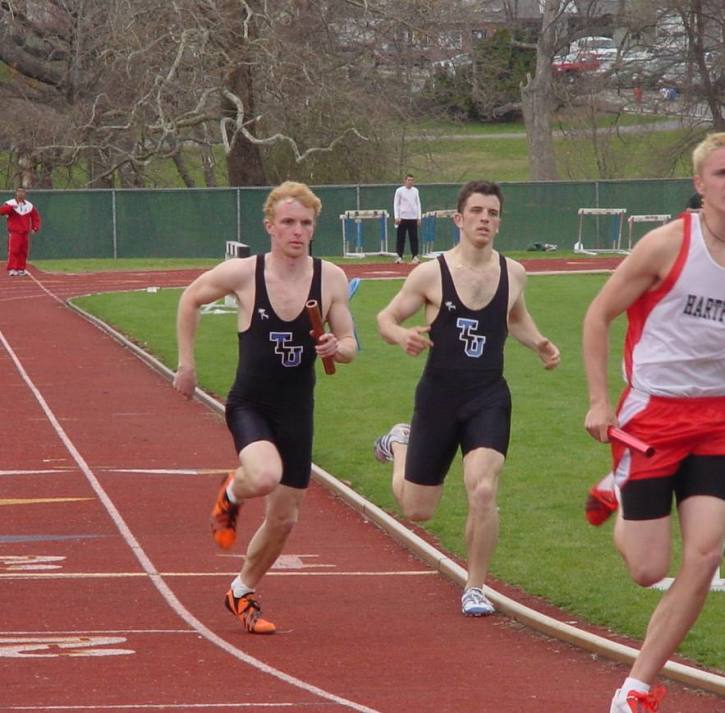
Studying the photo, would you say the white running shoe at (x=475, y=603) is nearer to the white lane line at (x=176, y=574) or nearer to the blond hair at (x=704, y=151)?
the white lane line at (x=176, y=574)

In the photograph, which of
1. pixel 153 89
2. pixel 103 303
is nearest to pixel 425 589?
pixel 103 303

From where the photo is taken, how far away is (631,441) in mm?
6035

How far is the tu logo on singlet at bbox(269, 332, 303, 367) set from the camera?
8102 millimetres

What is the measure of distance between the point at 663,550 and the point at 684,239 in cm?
111

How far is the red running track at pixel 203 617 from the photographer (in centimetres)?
700

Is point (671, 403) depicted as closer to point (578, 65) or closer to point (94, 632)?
point (94, 632)

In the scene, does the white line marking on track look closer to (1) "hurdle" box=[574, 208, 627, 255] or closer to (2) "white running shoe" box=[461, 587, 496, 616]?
(2) "white running shoe" box=[461, 587, 496, 616]

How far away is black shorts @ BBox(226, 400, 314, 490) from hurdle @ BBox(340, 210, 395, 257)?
35.8 meters

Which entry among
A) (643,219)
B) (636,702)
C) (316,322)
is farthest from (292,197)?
(643,219)

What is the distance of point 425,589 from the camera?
30.7 feet

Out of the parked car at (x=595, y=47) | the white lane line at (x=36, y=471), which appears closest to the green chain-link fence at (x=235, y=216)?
the parked car at (x=595, y=47)

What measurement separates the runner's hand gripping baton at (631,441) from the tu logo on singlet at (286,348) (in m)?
2.38

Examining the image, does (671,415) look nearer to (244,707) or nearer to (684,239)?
(684,239)

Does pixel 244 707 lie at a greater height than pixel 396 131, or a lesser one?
lesser
